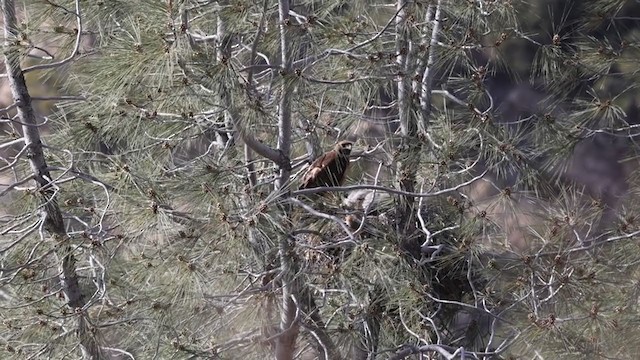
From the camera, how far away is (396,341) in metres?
2.79

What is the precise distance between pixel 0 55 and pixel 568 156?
1.63 metres

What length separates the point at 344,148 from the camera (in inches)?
108

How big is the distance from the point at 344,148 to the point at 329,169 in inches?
3.9

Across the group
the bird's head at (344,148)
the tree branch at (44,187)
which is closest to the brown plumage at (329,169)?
the bird's head at (344,148)

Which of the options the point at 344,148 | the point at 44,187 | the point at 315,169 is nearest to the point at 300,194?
the point at 315,169

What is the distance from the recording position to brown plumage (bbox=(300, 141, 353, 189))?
8.62 ft

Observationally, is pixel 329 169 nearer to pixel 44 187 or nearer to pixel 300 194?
pixel 300 194

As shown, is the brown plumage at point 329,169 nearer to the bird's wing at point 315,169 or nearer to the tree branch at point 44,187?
the bird's wing at point 315,169

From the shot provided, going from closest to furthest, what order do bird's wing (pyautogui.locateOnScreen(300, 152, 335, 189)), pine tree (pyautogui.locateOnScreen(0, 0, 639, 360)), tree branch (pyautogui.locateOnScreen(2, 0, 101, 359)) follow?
pine tree (pyautogui.locateOnScreen(0, 0, 639, 360))
tree branch (pyautogui.locateOnScreen(2, 0, 101, 359))
bird's wing (pyautogui.locateOnScreen(300, 152, 335, 189))

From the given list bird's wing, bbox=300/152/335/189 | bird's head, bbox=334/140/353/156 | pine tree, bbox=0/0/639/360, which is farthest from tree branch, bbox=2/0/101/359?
bird's head, bbox=334/140/353/156

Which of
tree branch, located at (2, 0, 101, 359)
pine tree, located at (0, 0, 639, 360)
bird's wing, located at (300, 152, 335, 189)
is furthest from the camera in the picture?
bird's wing, located at (300, 152, 335, 189)

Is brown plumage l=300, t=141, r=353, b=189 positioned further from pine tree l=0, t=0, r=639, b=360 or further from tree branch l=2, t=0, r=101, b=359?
tree branch l=2, t=0, r=101, b=359

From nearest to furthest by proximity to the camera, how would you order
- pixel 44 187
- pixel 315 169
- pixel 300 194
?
pixel 300 194 → pixel 44 187 → pixel 315 169

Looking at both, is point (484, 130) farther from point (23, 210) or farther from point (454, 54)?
point (23, 210)
